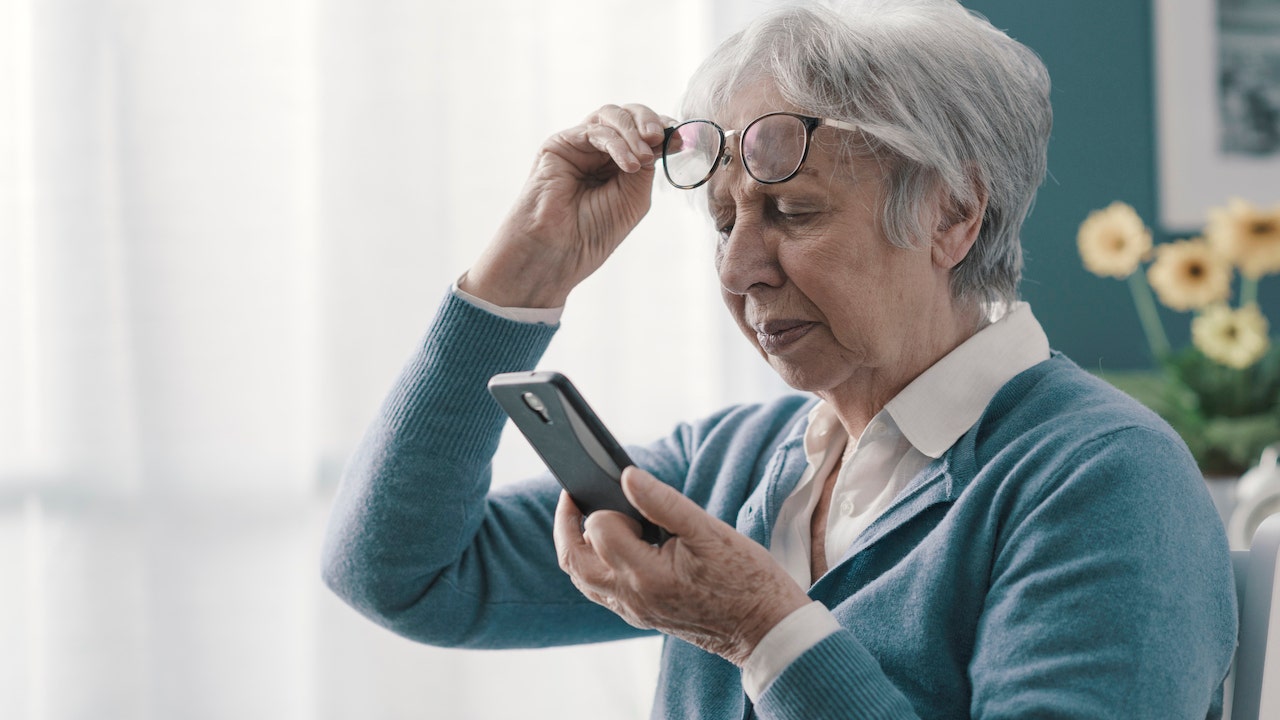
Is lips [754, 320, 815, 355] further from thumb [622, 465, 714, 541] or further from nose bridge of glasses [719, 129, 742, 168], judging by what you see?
thumb [622, 465, 714, 541]

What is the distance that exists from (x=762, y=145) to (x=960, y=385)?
12.1 inches

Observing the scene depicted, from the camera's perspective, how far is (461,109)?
2059 mm

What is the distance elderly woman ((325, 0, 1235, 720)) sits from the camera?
0.85 metres

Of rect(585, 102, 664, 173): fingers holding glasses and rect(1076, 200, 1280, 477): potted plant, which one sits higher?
rect(585, 102, 664, 173): fingers holding glasses

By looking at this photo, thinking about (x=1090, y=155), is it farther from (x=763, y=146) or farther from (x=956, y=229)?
(x=763, y=146)

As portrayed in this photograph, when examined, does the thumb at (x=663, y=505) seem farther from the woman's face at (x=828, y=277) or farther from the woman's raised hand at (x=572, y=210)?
the woman's raised hand at (x=572, y=210)

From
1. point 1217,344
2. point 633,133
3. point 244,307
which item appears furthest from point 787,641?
point 1217,344

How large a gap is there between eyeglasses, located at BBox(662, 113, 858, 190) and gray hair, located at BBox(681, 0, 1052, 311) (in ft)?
0.08

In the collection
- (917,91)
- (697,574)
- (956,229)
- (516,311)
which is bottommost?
(697,574)

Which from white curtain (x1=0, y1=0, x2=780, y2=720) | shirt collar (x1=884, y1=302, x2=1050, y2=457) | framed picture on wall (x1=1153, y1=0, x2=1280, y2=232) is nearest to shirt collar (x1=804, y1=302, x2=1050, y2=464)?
shirt collar (x1=884, y1=302, x2=1050, y2=457)

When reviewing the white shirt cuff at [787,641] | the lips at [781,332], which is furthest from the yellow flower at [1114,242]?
the white shirt cuff at [787,641]

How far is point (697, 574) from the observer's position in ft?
2.85

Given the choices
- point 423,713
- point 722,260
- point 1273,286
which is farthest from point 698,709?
point 1273,286

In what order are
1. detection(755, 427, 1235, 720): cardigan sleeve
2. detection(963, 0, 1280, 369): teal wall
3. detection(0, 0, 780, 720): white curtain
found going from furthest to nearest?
detection(963, 0, 1280, 369): teal wall, detection(0, 0, 780, 720): white curtain, detection(755, 427, 1235, 720): cardigan sleeve
